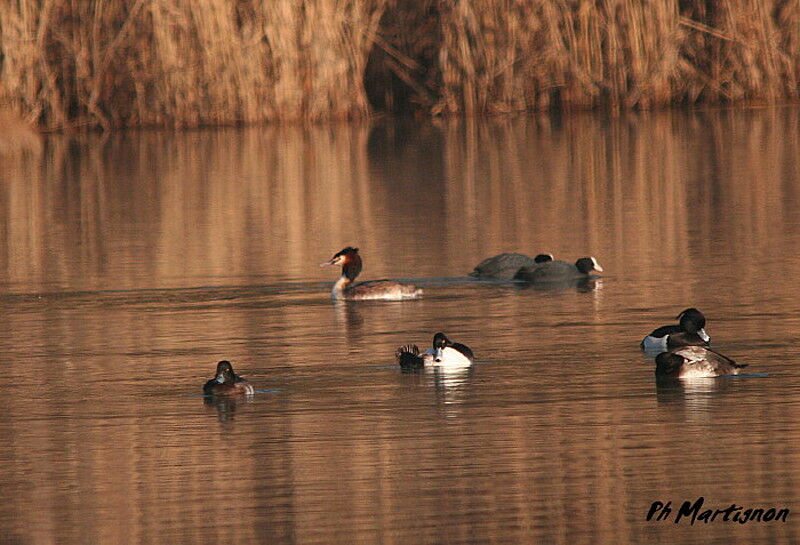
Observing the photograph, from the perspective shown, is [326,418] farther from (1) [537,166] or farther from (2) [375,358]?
(1) [537,166]

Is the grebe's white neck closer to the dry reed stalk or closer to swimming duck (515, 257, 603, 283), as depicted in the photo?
swimming duck (515, 257, 603, 283)

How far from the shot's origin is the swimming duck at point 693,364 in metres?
11.1

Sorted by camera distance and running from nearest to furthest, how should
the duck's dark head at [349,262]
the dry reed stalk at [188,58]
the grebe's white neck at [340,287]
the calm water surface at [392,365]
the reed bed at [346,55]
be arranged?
the calm water surface at [392,365] → the grebe's white neck at [340,287] → the duck's dark head at [349,262] → the dry reed stalk at [188,58] → the reed bed at [346,55]

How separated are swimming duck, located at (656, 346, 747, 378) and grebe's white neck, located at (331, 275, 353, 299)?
4.61m

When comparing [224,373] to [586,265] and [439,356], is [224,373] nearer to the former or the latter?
[439,356]

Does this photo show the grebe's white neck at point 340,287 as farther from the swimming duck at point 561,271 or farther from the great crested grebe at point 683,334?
the great crested grebe at point 683,334

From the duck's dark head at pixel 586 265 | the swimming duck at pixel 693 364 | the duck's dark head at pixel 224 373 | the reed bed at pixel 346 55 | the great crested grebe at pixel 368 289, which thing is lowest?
the swimming duck at pixel 693 364

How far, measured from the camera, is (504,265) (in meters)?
16.1

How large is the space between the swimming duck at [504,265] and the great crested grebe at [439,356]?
4230 mm

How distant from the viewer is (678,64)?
3784cm

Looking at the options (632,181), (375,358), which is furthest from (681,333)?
(632,181)

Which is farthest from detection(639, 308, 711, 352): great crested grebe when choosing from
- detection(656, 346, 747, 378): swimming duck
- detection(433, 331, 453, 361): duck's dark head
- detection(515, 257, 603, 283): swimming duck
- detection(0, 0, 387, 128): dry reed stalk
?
detection(0, 0, 387, 128): dry reed stalk

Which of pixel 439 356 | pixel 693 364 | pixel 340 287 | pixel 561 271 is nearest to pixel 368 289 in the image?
pixel 340 287

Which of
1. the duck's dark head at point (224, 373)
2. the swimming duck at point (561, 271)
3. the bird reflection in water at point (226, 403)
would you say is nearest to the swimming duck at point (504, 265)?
the swimming duck at point (561, 271)
